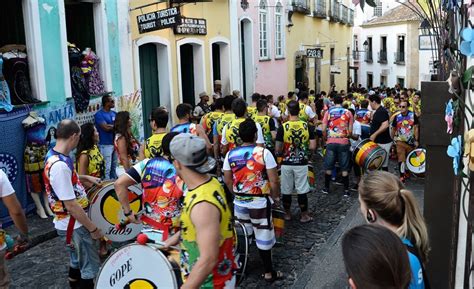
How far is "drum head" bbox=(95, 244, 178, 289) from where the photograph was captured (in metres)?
3.68

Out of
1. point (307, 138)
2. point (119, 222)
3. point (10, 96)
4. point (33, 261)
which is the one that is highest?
point (10, 96)

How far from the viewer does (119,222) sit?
18.4 feet

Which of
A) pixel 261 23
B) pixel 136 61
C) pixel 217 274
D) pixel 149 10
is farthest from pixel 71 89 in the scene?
pixel 261 23

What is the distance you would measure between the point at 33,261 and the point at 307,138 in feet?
13.0

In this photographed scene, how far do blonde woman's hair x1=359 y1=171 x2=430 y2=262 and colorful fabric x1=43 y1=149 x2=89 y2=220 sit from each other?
283cm

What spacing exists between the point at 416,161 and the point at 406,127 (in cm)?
79

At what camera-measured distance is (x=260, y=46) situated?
64.6 feet

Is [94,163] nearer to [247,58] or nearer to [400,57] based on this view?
[247,58]

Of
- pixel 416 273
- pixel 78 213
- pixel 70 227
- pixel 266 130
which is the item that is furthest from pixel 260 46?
pixel 416 273

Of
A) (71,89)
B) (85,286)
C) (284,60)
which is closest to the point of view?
(85,286)

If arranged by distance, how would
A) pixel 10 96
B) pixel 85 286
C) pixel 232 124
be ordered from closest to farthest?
pixel 85 286 → pixel 232 124 → pixel 10 96

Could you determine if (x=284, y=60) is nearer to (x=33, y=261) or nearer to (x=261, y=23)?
(x=261, y=23)

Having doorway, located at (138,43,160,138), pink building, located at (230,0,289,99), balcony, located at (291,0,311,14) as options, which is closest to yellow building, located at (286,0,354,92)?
balcony, located at (291,0,311,14)

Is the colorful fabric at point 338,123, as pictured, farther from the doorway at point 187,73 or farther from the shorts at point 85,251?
the doorway at point 187,73
